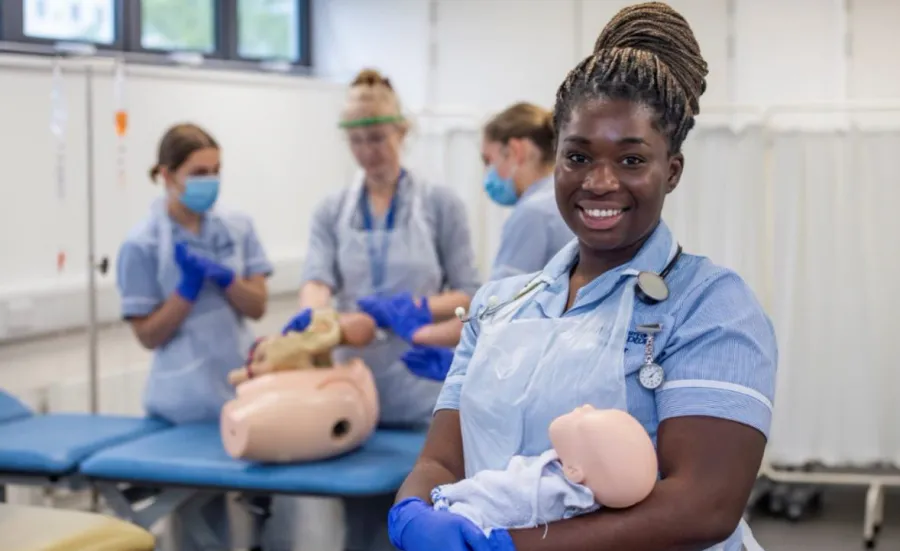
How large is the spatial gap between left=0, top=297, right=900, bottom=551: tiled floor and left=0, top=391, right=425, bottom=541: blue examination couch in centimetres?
49

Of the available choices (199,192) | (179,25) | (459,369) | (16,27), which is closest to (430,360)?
(199,192)

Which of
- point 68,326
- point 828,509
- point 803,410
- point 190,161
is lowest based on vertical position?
point 828,509

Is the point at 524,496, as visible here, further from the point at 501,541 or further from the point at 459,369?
the point at 459,369

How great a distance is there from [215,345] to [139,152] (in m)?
1.16

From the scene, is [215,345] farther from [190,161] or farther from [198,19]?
[198,19]

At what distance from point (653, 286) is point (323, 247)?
165 centimetres

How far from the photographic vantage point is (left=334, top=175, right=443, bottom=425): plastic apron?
8.79 feet

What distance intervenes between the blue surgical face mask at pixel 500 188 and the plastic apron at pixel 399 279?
0.61 ft

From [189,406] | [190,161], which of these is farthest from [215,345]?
[190,161]

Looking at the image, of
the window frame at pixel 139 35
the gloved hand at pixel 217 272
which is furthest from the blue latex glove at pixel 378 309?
the window frame at pixel 139 35

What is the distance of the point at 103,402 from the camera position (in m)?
3.65

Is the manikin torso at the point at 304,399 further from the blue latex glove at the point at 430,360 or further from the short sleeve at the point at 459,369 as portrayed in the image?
the short sleeve at the point at 459,369

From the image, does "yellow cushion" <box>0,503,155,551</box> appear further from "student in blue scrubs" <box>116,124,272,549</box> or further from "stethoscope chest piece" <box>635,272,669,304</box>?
"stethoscope chest piece" <box>635,272,669,304</box>

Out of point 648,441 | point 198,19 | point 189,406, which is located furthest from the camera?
point 198,19
